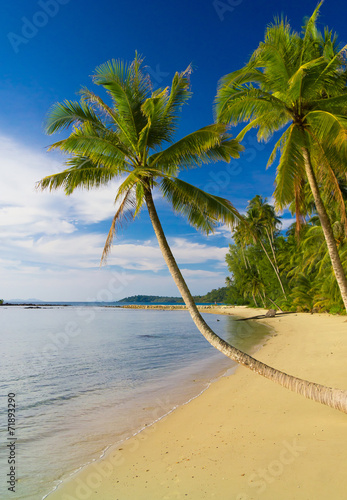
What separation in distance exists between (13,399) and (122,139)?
8204 mm

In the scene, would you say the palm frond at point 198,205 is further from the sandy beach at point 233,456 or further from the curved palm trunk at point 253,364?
the sandy beach at point 233,456

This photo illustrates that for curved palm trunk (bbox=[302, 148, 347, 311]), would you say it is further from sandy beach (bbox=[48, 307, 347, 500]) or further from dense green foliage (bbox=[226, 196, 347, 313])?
dense green foliage (bbox=[226, 196, 347, 313])

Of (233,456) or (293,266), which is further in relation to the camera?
(293,266)

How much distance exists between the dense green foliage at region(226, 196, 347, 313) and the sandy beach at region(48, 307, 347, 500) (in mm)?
12071

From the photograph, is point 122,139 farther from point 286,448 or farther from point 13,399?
point 13,399

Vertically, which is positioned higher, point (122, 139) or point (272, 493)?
point (122, 139)

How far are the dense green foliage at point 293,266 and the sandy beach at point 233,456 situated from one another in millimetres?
12071

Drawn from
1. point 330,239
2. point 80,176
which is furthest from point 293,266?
point 80,176

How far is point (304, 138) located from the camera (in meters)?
7.41

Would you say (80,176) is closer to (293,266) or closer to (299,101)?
(299,101)

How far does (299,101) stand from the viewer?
24.5ft

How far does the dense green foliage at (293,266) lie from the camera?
26.4 metres

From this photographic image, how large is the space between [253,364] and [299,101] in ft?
20.4

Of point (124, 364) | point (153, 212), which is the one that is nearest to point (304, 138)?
point (153, 212)
